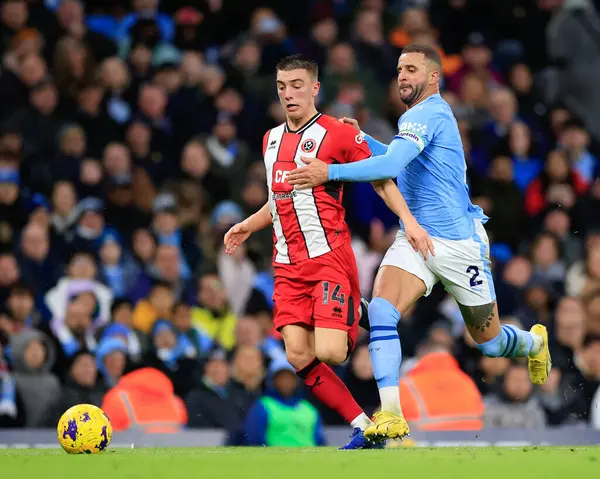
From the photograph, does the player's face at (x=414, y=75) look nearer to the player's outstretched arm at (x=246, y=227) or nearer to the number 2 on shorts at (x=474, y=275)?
the number 2 on shorts at (x=474, y=275)

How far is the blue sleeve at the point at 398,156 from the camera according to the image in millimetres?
7727

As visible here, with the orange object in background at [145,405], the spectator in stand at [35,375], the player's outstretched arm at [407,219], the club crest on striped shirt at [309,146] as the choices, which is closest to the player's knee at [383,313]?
the player's outstretched arm at [407,219]

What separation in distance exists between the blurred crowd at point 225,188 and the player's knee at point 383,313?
104 inches

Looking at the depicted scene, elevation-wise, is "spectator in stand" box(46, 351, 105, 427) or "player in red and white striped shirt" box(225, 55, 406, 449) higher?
"player in red and white striped shirt" box(225, 55, 406, 449)

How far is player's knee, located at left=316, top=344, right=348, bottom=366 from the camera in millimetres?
7918

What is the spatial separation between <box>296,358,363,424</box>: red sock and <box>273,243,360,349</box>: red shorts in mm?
268

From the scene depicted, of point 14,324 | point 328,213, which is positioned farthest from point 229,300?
point 328,213

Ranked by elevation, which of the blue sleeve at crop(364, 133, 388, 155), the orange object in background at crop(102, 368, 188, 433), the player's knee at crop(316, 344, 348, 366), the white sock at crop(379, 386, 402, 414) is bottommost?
the orange object in background at crop(102, 368, 188, 433)

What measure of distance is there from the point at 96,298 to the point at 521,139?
5.84 m

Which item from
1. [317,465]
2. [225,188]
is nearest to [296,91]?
[317,465]

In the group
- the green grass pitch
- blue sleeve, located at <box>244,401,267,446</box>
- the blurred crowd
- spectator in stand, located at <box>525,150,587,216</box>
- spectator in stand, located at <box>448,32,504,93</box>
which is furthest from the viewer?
spectator in stand, located at <box>448,32,504,93</box>

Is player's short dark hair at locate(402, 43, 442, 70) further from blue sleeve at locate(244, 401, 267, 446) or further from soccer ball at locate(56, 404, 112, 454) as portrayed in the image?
blue sleeve at locate(244, 401, 267, 446)

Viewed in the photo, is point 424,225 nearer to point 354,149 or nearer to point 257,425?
point 354,149

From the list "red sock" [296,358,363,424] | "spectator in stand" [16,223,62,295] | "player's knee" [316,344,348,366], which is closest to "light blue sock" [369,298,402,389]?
"player's knee" [316,344,348,366]
